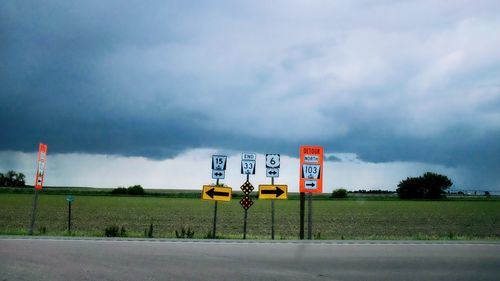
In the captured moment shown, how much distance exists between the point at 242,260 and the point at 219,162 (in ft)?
26.5

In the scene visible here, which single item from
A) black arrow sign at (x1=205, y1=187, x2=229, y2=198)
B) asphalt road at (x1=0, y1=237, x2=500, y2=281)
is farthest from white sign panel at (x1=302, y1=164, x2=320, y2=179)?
asphalt road at (x1=0, y1=237, x2=500, y2=281)

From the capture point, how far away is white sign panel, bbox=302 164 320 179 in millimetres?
17016

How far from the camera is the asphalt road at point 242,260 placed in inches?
336

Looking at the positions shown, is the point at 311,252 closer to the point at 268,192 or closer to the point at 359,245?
the point at 359,245

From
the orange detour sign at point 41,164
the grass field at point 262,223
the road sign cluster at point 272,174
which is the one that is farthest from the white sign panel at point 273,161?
the orange detour sign at point 41,164

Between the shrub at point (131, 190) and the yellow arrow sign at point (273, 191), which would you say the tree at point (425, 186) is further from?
the yellow arrow sign at point (273, 191)

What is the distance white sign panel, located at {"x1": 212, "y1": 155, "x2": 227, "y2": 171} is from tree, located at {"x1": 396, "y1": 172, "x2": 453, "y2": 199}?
13838 cm

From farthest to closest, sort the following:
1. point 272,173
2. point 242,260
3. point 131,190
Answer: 1. point 131,190
2. point 272,173
3. point 242,260

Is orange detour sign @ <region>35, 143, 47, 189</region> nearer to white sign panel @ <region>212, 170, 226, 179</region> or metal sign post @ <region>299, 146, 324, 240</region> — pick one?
white sign panel @ <region>212, 170, 226, 179</region>

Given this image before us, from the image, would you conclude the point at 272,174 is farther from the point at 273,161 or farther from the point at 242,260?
the point at 242,260

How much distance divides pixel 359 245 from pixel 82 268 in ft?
26.1

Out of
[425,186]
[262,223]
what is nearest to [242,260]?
[262,223]

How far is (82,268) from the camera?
351 inches

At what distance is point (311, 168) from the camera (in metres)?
17.1
